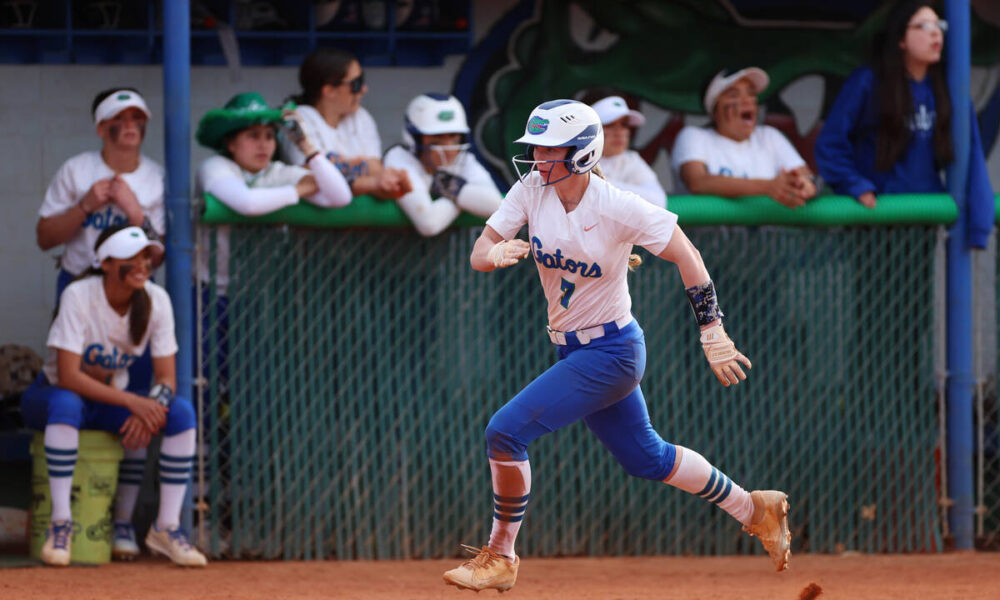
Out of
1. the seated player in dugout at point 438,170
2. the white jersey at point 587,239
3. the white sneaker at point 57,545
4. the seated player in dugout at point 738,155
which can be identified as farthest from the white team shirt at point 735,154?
the white sneaker at point 57,545

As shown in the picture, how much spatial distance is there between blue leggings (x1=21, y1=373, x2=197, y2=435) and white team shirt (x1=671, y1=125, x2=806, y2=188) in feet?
9.11

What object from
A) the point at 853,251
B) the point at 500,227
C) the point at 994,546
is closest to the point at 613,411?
the point at 500,227

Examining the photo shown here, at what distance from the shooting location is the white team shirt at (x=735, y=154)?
7.66 meters

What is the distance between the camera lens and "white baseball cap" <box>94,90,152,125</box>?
281 inches

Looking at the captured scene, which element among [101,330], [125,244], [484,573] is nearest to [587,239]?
[484,573]

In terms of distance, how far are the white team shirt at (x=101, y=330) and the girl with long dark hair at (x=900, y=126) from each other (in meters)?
3.34

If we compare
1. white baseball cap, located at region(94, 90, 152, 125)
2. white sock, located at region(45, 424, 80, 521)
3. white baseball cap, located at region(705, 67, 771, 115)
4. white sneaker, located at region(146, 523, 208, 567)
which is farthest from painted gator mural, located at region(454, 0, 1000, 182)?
white sock, located at region(45, 424, 80, 521)

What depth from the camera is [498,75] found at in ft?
30.0

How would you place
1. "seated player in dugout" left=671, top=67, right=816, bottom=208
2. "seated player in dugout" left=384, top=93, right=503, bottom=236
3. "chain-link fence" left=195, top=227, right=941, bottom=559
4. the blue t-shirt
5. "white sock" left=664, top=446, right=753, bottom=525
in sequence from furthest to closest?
the blue t-shirt, "seated player in dugout" left=671, top=67, right=816, bottom=208, "chain-link fence" left=195, top=227, right=941, bottom=559, "seated player in dugout" left=384, top=93, right=503, bottom=236, "white sock" left=664, top=446, right=753, bottom=525

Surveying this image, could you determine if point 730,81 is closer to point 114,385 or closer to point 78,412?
point 114,385

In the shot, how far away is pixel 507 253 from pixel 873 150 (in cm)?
313

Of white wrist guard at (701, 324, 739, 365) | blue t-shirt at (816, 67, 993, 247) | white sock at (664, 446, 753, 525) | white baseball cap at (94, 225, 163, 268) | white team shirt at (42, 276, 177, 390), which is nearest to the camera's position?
white wrist guard at (701, 324, 739, 365)

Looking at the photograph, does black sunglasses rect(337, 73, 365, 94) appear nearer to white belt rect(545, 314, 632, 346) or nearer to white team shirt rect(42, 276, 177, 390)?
white team shirt rect(42, 276, 177, 390)

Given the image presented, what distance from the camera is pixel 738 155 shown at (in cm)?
773
